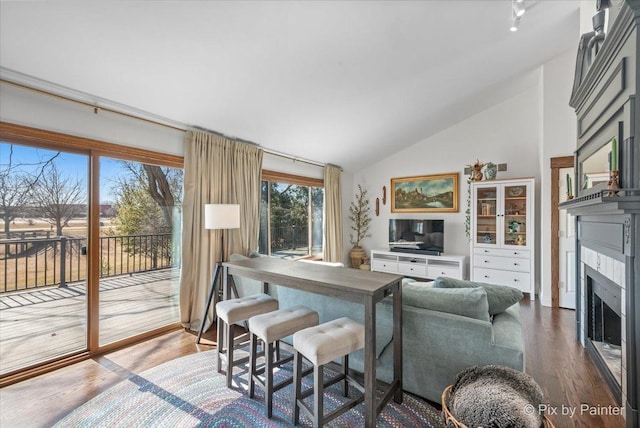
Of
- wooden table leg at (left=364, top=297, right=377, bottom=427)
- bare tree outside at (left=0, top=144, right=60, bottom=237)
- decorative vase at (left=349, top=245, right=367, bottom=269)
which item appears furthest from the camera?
decorative vase at (left=349, top=245, right=367, bottom=269)

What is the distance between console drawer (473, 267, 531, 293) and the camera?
172 inches

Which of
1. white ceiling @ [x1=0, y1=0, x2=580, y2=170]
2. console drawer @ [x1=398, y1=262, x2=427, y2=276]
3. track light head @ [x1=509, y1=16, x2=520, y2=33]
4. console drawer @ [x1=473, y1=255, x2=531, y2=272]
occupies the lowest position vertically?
console drawer @ [x1=398, y1=262, x2=427, y2=276]

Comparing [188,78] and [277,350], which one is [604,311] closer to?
[277,350]

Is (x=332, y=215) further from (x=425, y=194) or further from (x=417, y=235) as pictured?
(x=425, y=194)

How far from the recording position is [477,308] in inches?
72.1

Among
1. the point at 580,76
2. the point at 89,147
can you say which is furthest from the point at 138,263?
the point at 580,76

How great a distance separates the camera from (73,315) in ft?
8.67

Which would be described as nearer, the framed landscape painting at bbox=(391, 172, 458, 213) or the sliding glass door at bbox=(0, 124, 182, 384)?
the sliding glass door at bbox=(0, 124, 182, 384)

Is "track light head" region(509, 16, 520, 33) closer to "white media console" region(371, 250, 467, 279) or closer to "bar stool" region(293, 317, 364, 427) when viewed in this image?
"bar stool" region(293, 317, 364, 427)

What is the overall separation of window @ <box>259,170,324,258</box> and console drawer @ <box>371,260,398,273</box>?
3.67 ft

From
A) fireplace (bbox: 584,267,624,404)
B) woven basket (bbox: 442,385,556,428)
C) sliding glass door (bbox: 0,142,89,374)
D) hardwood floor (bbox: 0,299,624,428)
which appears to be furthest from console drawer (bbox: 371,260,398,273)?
sliding glass door (bbox: 0,142,89,374)

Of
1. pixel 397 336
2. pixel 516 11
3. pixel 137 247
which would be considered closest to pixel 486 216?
pixel 516 11

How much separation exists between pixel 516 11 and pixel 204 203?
366 centimetres

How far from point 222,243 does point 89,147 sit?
1560 millimetres
